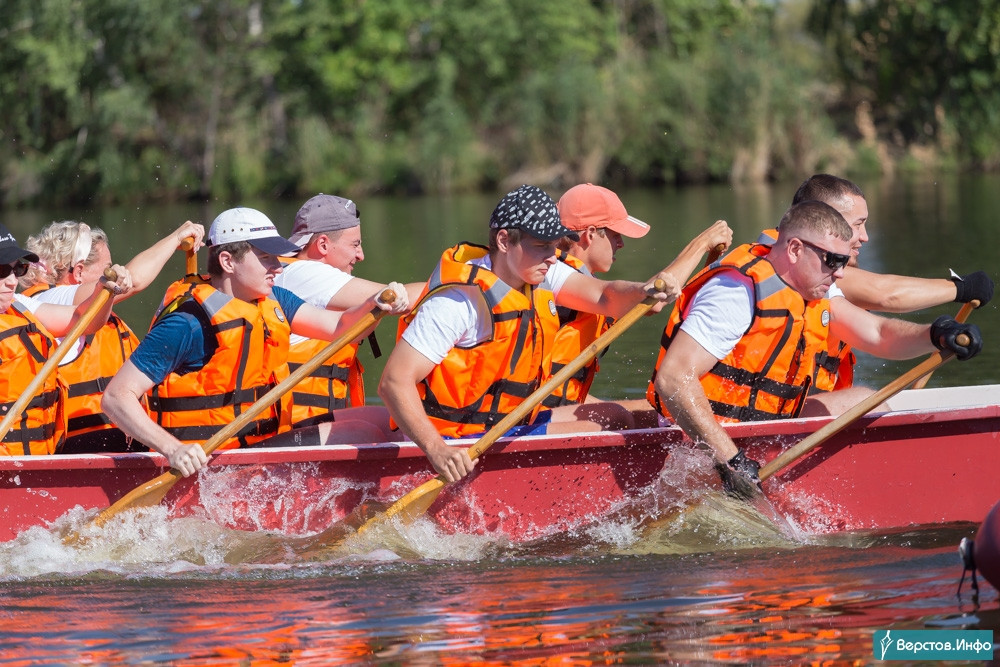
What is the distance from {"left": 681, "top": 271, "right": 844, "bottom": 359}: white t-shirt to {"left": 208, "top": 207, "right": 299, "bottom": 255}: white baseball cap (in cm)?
162

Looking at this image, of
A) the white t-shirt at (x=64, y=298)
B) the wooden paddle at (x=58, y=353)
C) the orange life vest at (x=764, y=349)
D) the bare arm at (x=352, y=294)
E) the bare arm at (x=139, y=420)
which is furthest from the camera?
the white t-shirt at (x=64, y=298)

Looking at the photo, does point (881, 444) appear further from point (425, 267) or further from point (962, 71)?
point (962, 71)

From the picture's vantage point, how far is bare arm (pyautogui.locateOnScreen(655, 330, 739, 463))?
5242 mm

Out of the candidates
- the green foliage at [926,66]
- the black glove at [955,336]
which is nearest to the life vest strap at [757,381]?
the black glove at [955,336]

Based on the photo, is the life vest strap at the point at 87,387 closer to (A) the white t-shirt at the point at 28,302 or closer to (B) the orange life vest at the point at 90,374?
(B) the orange life vest at the point at 90,374

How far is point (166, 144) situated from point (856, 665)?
29.2 meters

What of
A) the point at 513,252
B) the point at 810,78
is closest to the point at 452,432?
the point at 513,252

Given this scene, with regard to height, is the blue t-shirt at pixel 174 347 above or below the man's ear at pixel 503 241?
below

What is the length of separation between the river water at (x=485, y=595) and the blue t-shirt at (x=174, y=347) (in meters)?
0.67

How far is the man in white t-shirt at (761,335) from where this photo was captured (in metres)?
5.30

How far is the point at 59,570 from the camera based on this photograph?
559 cm

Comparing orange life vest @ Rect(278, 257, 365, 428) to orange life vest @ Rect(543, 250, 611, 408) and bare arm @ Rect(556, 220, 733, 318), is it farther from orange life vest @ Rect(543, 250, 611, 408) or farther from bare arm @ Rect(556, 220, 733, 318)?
bare arm @ Rect(556, 220, 733, 318)

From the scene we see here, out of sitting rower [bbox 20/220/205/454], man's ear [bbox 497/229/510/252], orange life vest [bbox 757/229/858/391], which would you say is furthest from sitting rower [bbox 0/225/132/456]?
orange life vest [bbox 757/229/858/391]

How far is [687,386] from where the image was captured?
206 inches
